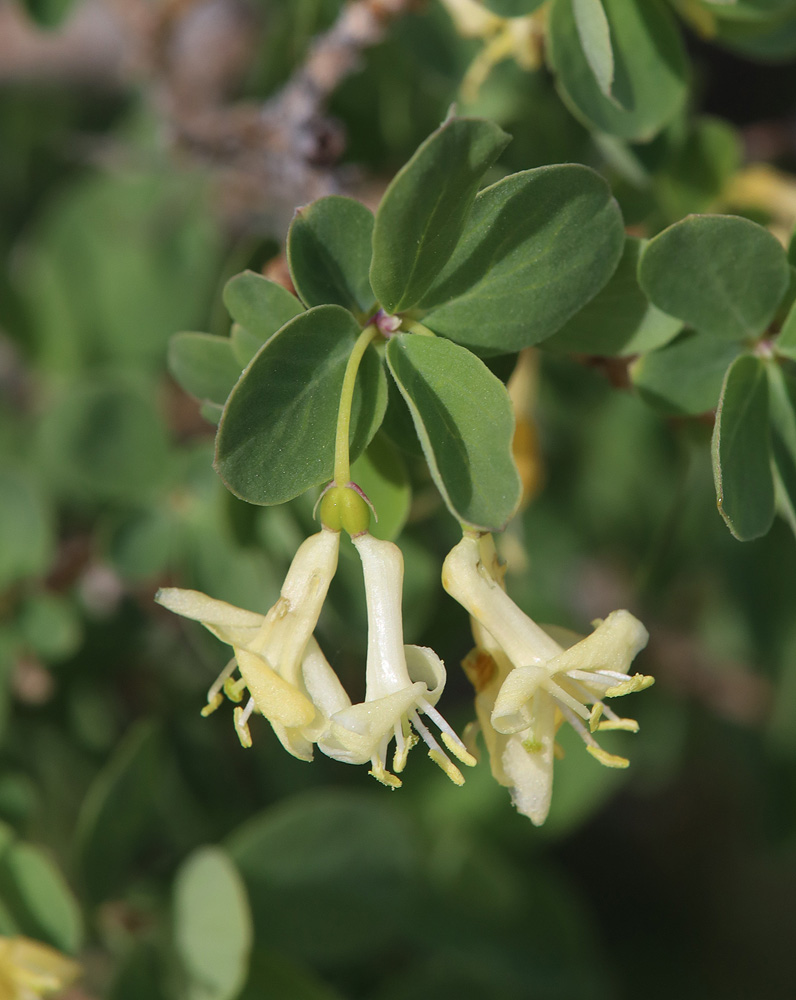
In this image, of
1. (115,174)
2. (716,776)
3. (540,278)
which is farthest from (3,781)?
(716,776)

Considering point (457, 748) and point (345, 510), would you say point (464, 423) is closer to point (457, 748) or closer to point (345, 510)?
point (345, 510)

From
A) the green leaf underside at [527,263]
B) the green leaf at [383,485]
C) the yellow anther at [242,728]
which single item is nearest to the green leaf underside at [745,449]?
the green leaf underside at [527,263]

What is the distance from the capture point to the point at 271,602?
1058mm

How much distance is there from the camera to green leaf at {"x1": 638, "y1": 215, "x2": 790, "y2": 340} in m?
0.68

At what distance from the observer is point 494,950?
61.0 inches

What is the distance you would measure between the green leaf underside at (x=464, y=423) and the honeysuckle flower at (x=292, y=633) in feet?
0.31

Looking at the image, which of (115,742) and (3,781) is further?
(115,742)

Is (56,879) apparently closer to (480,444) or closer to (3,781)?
(3,781)

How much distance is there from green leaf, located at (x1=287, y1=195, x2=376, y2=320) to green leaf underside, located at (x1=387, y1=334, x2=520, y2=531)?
0.06 meters

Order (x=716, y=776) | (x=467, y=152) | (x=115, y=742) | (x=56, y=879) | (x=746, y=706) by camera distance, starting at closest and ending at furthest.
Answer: (x=467, y=152), (x=56, y=879), (x=115, y=742), (x=746, y=706), (x=716, y=776)

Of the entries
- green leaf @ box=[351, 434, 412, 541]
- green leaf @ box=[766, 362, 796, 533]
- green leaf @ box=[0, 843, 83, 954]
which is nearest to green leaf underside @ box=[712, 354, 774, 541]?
green leaf @ box=[766, 362, 796, 533]

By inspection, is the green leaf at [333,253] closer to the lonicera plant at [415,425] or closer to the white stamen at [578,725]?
the lonicera plant at [415,425]

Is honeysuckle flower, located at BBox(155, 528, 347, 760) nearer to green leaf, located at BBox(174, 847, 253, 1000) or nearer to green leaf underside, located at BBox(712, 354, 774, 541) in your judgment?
green leaf underside, located at BBox(712, 354, 774, 541)

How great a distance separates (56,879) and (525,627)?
648 millimetres
